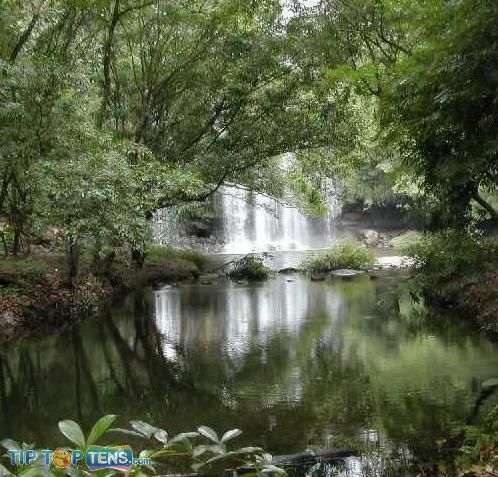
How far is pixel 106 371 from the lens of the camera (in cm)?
927

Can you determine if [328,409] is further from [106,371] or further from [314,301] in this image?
[314,301]

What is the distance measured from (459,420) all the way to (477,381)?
5.48 feet

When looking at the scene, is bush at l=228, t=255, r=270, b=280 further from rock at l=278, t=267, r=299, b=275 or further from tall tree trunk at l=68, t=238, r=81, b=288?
tall tree trunk at l=68, t=238, r=81, b=288

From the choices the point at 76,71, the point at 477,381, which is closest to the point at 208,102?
the point at 76,71

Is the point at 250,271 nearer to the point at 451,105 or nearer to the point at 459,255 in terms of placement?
the point at 459,255

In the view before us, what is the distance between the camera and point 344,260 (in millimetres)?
24812

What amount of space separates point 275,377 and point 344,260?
17070mm

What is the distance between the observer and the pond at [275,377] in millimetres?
5953

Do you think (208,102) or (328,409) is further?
(208,102)

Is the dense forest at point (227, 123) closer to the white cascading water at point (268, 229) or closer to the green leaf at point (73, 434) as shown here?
the green leaf at point (73, 434)

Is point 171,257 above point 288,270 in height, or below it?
above

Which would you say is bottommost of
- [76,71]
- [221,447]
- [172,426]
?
[172,426]

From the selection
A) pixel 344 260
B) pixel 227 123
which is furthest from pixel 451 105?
pixel 344 260

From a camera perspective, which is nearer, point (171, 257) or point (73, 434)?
point (73, 434)
